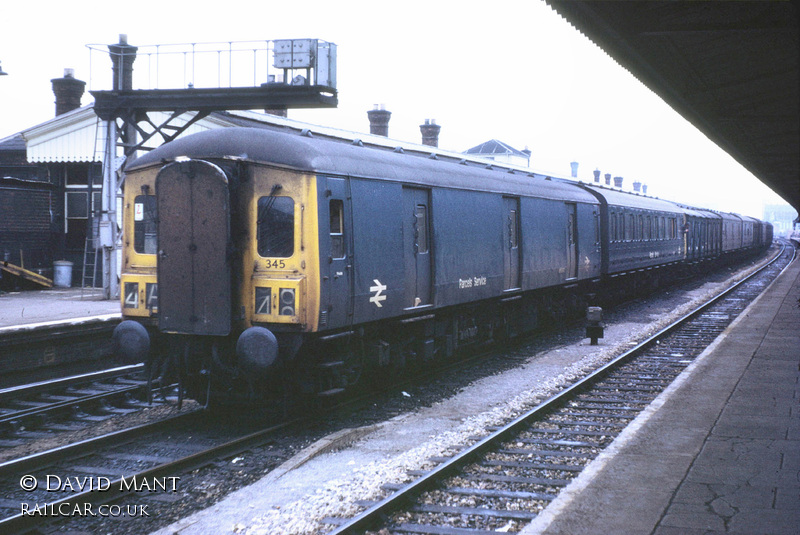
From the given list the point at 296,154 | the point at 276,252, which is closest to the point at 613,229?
the point at 296,154

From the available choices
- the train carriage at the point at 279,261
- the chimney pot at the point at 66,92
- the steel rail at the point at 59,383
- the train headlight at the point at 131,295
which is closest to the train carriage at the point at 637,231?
the train carriage at the point at 279,261

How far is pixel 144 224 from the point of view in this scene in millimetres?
9156

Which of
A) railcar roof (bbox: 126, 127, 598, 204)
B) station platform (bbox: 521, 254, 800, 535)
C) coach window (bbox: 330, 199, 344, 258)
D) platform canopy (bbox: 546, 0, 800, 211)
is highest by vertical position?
platform canopy (bbox: 546, 0, 800, 211)

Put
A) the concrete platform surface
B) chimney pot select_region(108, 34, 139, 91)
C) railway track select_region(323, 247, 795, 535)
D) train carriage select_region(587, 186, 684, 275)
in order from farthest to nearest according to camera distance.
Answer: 1. train carriage select_region(587, 186, 684, 275)
2. chimney pot select_region(108, 34, 139, 91)
3. the concrete platform surface
4. railway track select_region(323, 247, 795, 535)

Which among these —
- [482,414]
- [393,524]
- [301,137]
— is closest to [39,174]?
[301,137]

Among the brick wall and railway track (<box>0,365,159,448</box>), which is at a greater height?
the brick wall

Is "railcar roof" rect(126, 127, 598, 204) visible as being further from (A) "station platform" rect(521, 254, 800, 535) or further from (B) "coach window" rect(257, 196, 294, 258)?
(A) "station platform" rect(521, 254, 800, 535)

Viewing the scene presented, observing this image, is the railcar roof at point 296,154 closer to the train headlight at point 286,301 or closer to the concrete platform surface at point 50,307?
the train headlight at point 286,301

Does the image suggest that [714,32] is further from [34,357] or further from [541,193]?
[34,357]

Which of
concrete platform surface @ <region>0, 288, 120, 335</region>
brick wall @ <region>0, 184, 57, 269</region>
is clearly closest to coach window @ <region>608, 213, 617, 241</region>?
concrete platform surface @ <region>0, 288, 120, 335</region>

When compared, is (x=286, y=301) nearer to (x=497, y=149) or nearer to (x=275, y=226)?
(x=275, y=226)

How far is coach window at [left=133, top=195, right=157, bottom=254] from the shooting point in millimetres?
9028

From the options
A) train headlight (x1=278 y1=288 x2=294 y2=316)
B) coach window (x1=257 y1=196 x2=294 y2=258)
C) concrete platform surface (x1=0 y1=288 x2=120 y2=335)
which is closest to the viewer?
train headlight (x1=278 y1=288 x2=294 y2=316)

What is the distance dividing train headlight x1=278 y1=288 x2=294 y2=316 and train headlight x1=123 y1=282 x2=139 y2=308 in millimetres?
1892
